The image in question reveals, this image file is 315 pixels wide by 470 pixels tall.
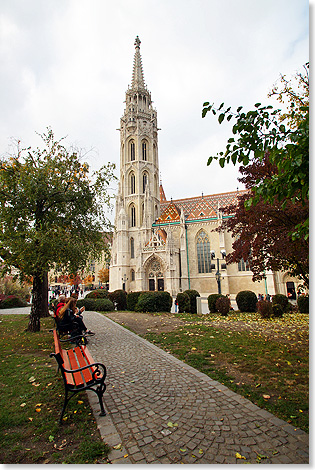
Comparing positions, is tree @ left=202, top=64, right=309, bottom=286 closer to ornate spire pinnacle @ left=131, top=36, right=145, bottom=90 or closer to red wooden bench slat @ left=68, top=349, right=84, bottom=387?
red wooden bench slat @ left=68, top=349, right=84, bottom=387

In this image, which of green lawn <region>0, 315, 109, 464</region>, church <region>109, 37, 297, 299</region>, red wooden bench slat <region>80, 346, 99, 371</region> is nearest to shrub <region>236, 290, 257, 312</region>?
green lawn <region>0, 315, 109, 464</region>

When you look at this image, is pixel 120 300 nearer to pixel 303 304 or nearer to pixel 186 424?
pixel 303 304

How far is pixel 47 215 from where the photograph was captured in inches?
386

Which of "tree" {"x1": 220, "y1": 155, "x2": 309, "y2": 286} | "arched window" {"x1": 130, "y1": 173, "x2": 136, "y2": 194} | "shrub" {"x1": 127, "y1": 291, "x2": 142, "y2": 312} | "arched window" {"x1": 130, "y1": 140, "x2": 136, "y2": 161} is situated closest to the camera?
"tree" {"x1": 220, "y1": 155, "x2": 309, "y2": 286}

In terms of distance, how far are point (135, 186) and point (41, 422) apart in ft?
132

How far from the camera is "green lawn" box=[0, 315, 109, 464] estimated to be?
2.76 m

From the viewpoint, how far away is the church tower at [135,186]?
1517 inches

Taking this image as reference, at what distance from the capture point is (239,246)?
10.6 meters

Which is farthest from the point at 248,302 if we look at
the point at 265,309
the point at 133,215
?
the point at 133,215

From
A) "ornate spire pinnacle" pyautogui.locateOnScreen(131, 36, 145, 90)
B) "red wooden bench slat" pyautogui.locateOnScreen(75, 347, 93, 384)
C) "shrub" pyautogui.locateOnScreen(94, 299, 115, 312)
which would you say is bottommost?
"shrub" pyautogui.locateOnScreen(94, 299, 115, 312)

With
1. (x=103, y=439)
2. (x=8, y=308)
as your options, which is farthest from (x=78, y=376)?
(x=8, y=308)

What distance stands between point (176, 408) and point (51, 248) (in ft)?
21.6

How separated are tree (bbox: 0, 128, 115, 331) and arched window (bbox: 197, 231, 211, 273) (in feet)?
90.9

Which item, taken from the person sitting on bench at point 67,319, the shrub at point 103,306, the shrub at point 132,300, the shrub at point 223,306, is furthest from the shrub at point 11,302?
the shrub at point 223,306
